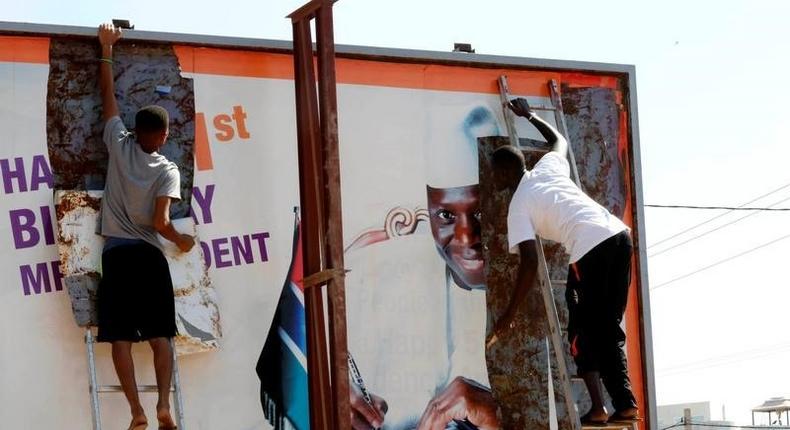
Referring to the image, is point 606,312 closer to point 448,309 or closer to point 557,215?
point 557,215

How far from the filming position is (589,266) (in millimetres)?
7508

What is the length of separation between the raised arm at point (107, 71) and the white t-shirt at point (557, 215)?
2471mm

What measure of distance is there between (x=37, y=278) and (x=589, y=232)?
3.23 m

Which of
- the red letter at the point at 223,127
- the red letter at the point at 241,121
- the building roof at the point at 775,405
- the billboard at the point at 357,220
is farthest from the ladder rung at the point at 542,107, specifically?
the building roof at the point at 775,405

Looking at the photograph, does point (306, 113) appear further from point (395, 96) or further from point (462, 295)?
point (462, 295)

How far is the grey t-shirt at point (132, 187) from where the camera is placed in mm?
7508

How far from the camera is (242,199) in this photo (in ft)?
26.6

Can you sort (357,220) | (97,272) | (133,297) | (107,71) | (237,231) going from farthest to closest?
1. (357,220)
2. (237,231)
3. (107,71)
4. (97,272)
5. (133,297)

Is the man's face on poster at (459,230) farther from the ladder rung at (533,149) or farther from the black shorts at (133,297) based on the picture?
the black shorts at (133,297)

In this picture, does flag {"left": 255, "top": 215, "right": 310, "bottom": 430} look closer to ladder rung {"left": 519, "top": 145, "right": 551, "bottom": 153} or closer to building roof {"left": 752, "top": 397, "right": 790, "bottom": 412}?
ladder rung {"left": 519, "top": 145, "right": 551, "bottom": 153}

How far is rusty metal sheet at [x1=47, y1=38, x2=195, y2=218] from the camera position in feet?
25.4

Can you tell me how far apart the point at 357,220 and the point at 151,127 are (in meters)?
1.55

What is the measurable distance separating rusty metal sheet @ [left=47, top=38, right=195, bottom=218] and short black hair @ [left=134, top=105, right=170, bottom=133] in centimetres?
39

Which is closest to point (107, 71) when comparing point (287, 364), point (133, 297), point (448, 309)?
point (133, 297)
